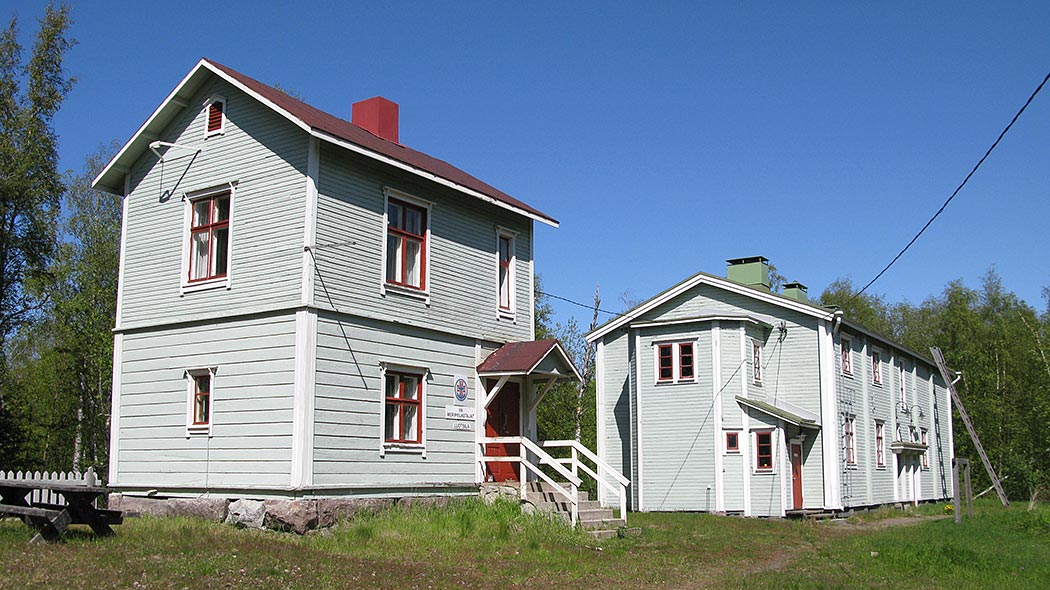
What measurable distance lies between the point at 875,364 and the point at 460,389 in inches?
905

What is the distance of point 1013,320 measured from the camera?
6194 centimetres

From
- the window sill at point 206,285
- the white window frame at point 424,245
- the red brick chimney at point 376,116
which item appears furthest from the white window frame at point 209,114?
the red brick chimney at point 376,116

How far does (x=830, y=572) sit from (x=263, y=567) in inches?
345

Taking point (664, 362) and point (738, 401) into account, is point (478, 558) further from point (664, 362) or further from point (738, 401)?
point (664, 362)

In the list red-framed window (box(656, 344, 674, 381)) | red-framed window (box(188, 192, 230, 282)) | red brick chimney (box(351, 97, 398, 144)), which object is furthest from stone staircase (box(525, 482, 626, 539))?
red-framed window (box(656, 344, 674, 381))

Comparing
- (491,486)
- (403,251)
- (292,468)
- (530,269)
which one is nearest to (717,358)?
(530,269)

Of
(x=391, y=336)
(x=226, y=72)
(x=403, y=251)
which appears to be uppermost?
(x=226, y=72)

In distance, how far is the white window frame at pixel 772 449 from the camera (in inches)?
1196

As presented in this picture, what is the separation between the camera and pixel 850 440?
34031 millimetres

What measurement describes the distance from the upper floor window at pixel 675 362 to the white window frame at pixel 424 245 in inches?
545

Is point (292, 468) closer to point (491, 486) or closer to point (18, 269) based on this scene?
point (491, 486)

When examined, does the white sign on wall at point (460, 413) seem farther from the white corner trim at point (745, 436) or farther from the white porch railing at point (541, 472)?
the white corner trim at point (745, 436)

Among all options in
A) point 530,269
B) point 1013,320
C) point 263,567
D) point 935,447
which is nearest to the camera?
point 263,567

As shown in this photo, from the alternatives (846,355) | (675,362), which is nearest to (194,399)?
(675,362)
